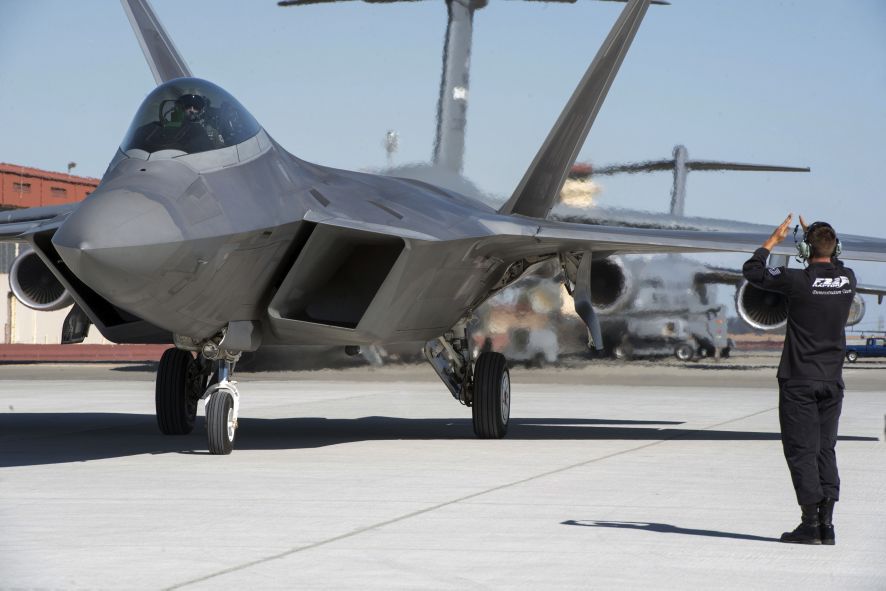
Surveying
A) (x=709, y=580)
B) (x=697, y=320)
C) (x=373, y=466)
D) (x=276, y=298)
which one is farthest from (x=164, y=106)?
(x=697, y=320)

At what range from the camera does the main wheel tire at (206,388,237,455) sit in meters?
9.20

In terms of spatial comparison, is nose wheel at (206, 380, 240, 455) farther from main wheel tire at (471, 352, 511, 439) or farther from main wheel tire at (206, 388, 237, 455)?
main wheel tire at (471, 352, 511, 439)

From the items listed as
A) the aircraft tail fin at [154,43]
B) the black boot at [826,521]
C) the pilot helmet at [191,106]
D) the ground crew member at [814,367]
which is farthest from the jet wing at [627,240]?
the black boot at [826,521]

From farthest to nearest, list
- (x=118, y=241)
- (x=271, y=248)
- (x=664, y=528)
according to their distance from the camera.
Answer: (x=271, y=248), (x=118, y=241), (x=664, y=528)

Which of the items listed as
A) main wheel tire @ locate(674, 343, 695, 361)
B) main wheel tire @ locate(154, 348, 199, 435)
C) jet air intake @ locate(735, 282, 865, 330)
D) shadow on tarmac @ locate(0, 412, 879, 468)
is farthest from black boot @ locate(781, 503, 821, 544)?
main wheel tire @ locate(674, 343, 695, 361)

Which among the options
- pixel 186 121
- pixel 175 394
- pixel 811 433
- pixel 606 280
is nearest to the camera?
pixel 811 433

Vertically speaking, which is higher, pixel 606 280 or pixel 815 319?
pixel 815 319

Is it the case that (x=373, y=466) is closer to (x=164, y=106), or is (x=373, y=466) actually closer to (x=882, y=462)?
(x=164, y=106)

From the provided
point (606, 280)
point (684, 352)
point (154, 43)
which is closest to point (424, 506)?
point (154, 43)

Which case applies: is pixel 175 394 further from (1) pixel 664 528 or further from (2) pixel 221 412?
(1) pixel 664 528

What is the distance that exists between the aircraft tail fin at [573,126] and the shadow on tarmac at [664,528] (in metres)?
6.46

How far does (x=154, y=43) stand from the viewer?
1307 cm

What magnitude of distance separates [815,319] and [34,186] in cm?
3415

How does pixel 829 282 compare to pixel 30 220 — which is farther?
pixel 30 220
